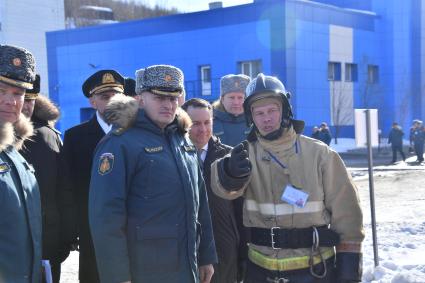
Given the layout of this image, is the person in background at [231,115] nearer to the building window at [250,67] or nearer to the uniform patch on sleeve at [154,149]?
the uniform patch on sleeve at [154,149]

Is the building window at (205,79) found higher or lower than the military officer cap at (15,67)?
higher

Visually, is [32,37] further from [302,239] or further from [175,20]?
[302,239]

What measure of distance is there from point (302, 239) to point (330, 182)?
403mm

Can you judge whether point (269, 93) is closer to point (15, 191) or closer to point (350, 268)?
point (350, 268)

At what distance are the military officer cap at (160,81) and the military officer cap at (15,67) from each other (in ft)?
2.17

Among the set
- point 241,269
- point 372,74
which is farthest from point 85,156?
point 372,74

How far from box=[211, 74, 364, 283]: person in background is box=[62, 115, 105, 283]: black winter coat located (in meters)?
1.25

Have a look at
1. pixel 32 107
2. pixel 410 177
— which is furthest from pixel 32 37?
pixel 32 107

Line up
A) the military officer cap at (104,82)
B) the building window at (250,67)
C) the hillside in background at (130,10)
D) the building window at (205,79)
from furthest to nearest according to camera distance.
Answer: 1. the hillside in background at (130,10)
2. the building window at (205,79)
3. the building window at (250,67)
4. the military officer cap at (104,82)

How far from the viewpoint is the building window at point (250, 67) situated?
2778cm

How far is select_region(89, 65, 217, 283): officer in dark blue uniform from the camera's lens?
293 cm

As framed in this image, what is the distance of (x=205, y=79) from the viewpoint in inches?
1175

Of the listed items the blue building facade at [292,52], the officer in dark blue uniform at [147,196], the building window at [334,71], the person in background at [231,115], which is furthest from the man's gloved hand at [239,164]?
the building window at [334,71]

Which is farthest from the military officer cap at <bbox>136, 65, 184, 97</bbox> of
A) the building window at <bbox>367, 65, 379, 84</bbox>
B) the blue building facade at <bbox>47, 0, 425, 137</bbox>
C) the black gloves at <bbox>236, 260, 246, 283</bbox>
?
the building window at <bbox>367, 65, 379, 84</bbox>
